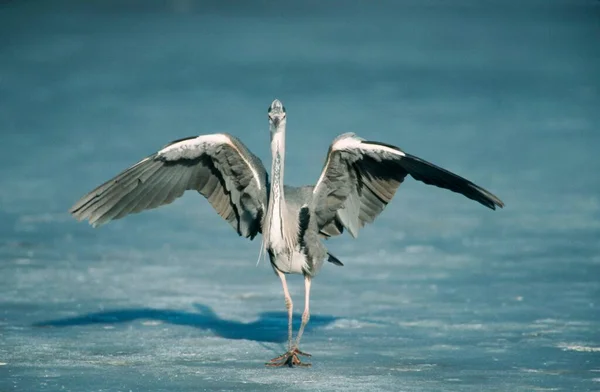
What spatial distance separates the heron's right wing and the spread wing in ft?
1.99

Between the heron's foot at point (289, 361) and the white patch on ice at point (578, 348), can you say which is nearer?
the heron's foot at point (289, 361)

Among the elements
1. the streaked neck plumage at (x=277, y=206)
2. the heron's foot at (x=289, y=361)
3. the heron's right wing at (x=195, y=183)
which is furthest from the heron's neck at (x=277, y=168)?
the heron's foot at (x=289, y=361)

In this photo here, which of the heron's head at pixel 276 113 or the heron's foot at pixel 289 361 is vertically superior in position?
the heron's head at pixel 276 113

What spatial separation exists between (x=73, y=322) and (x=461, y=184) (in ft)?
14.6

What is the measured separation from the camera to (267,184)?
8969 millimetres

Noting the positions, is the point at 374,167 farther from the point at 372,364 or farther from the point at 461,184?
the point at 372,364

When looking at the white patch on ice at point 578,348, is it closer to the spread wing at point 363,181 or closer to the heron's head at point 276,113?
the spread wing at point 363,181

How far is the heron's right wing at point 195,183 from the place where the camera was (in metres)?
8.78

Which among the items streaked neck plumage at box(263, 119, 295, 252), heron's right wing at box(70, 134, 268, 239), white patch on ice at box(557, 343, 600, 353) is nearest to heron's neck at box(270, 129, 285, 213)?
streaked neck plumage at box(263, 119, 295, 252)

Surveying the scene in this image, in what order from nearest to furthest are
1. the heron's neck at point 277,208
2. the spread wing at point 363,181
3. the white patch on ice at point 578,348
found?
the spread wing at point 363,181 → the heron's neck at point 277,208 → the white patch on ice at point 578,348

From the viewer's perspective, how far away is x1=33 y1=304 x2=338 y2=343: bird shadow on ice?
390 inches

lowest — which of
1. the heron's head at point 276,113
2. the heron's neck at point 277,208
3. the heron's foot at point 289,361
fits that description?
the heron's foot at point 289,361

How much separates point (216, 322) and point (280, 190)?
93.7 inches

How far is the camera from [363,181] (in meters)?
9.00
